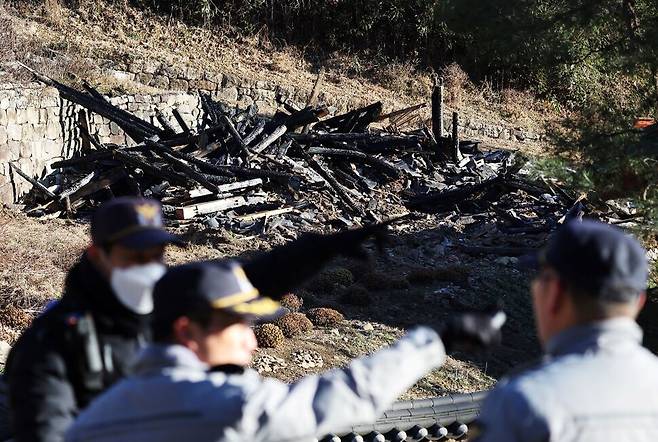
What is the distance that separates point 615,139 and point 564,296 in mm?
Result: 8053

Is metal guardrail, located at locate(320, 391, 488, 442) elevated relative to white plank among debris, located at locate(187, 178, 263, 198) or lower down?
elevated

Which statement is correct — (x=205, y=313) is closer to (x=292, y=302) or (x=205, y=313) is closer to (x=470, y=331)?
(x=470, y=331)

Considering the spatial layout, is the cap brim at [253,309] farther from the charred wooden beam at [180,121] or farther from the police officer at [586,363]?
the charred wooden beam at [180,121]

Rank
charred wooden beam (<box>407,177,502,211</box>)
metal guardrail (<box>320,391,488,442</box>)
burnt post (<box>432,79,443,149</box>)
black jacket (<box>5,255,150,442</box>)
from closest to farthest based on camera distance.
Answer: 1. black jacket (<box>5,255,150,442</box>)
2. metal guardrail (<box>320,391,488,442</box>)
3. charred wooden beam (<box>407,177,502,211</box>)
4. burnt post (<box>432,79,443,149</box>)

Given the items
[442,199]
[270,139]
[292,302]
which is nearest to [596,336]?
[292,302]

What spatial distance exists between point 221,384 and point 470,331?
71 cm

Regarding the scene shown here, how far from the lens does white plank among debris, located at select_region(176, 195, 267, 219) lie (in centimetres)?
1609

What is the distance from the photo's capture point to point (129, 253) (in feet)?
10.00

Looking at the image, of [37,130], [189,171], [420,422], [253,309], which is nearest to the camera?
[253,309]

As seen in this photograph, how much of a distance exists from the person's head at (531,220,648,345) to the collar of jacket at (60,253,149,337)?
1.38m

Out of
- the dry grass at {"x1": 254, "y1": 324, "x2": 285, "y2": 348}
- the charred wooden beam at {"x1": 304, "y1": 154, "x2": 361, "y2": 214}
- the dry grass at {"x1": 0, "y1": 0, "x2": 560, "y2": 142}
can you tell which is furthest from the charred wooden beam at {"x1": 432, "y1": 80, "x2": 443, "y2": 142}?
the dry grass at {"x1": 254, "y1": 324, "x2": 285, "y2": 348}

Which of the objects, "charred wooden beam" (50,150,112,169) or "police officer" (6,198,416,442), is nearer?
"police officer" (6,198,416,442)

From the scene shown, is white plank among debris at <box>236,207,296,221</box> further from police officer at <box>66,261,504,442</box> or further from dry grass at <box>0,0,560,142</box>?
police officer at <box>66,261,504,442</box>

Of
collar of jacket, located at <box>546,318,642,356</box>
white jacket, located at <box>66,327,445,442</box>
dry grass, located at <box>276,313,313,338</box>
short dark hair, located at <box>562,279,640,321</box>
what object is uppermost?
short dark hair, located at <box>562,279,640,321</box>
